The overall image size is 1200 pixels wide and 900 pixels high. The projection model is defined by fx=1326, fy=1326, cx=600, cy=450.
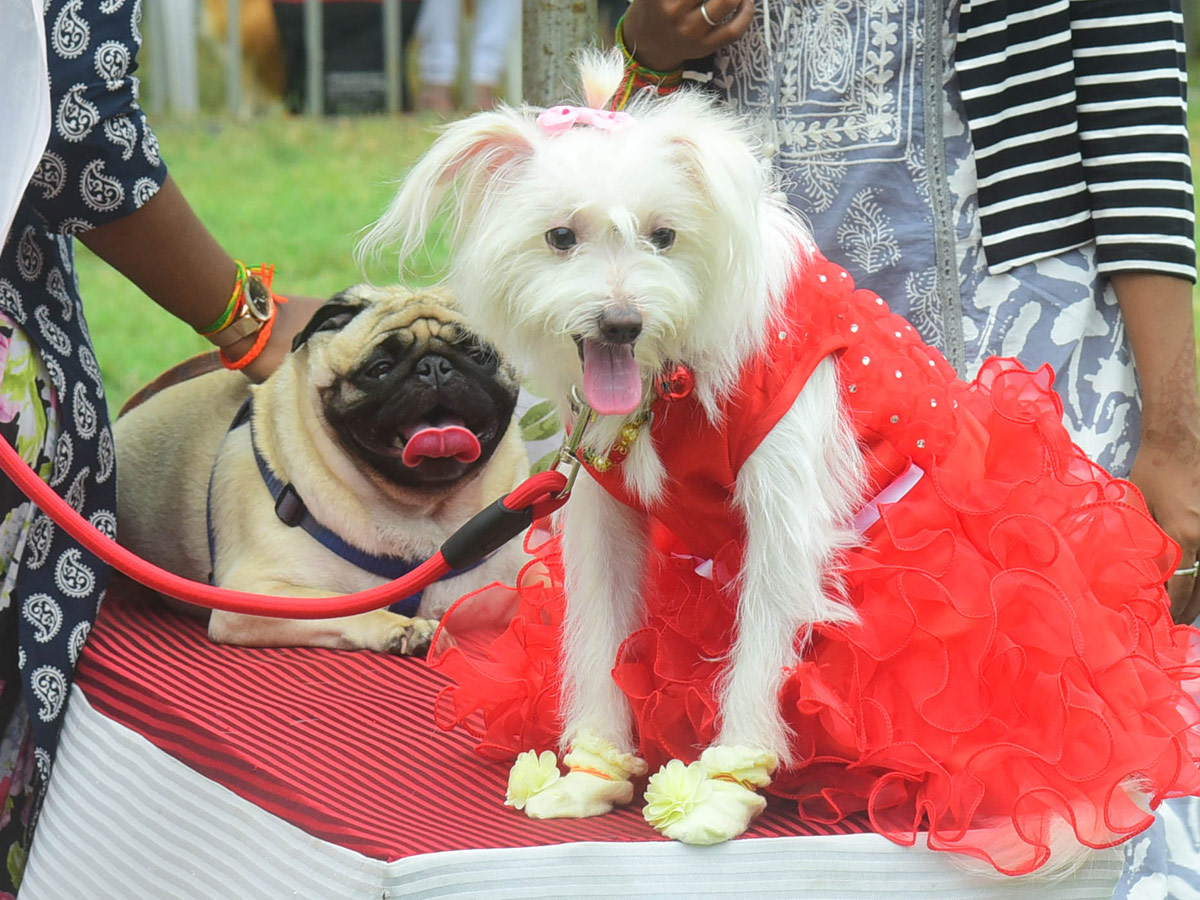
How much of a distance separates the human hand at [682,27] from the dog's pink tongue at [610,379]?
73cm

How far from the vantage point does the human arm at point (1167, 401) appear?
209 centimetres

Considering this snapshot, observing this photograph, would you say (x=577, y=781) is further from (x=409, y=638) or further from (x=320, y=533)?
(x=320, y=533)

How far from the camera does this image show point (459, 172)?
1.61 meters

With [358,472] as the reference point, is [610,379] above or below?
above

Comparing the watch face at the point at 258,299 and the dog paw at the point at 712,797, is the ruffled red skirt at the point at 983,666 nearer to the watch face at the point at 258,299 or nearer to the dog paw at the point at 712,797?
the dog paw at the point at 712,797

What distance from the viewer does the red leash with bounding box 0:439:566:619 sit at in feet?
5.79

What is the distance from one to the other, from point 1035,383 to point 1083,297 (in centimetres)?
34

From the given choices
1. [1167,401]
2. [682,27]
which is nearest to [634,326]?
[682,27]

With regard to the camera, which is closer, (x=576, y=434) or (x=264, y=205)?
(x=576, y=434)

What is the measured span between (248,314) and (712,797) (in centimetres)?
133

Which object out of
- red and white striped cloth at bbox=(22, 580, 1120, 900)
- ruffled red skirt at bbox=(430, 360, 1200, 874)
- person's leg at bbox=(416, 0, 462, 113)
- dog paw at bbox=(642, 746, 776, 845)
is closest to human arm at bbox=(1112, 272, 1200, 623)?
ruffled red skirt at bbox=(430, 360, 1200, 874)

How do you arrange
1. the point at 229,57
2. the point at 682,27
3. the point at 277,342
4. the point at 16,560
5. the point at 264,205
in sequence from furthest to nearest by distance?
the point at 229,57 < the point at 264,205 < the point at 277,342 < the point at 16,560 < the point at 682,27

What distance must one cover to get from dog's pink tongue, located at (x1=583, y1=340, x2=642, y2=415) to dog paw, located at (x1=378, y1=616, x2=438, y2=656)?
967 mm

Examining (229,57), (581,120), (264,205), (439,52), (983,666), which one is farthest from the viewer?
(229,57)
